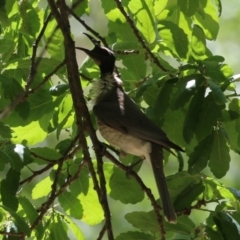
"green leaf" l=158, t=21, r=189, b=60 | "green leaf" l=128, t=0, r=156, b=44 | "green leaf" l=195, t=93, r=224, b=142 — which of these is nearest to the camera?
"green leaf" l=195, t=93, r=224, b=142

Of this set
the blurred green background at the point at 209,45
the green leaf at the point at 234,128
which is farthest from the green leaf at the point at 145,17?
the blurred green background at the point at 209,45

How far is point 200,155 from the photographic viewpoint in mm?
3088

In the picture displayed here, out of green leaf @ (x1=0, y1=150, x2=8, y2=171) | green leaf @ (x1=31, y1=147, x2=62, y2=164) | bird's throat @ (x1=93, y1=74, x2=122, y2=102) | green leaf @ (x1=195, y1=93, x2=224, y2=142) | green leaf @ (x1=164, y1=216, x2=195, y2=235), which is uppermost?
bird's throat @ (x1=93, y1=74, x2=122, y2=102)

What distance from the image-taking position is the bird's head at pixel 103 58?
380 cm

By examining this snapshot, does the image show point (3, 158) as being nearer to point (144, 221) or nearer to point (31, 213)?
point (31, 213)

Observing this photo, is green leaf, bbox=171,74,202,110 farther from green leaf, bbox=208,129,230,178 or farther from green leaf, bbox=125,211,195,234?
green leaf, bbox=125,211,195,234

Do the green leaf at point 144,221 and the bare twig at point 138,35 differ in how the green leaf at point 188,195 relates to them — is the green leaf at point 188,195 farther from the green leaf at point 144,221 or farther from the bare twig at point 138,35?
the bare twig at point 138,35

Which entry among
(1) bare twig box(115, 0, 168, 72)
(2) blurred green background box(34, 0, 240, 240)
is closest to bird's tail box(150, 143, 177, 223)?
(1) bare twig box(115, 0, 168, 72)

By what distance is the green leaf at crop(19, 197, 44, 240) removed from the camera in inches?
121

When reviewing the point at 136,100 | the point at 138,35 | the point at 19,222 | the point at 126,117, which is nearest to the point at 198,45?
the point at 138,35

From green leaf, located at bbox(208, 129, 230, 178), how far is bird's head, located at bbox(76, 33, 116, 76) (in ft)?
3.01

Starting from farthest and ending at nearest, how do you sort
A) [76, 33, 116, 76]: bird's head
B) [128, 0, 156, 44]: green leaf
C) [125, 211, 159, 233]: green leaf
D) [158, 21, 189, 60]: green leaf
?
1. [76, 33, 116, 76]: bird's head
2. [128, 0, 156, 44]: green leaf
3. [158, 21, 189, 60]: green leaf
4. [125, 211, 159, 233]: green leaf

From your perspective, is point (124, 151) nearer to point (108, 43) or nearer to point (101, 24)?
point (108, 43)

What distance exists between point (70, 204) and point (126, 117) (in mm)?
624
